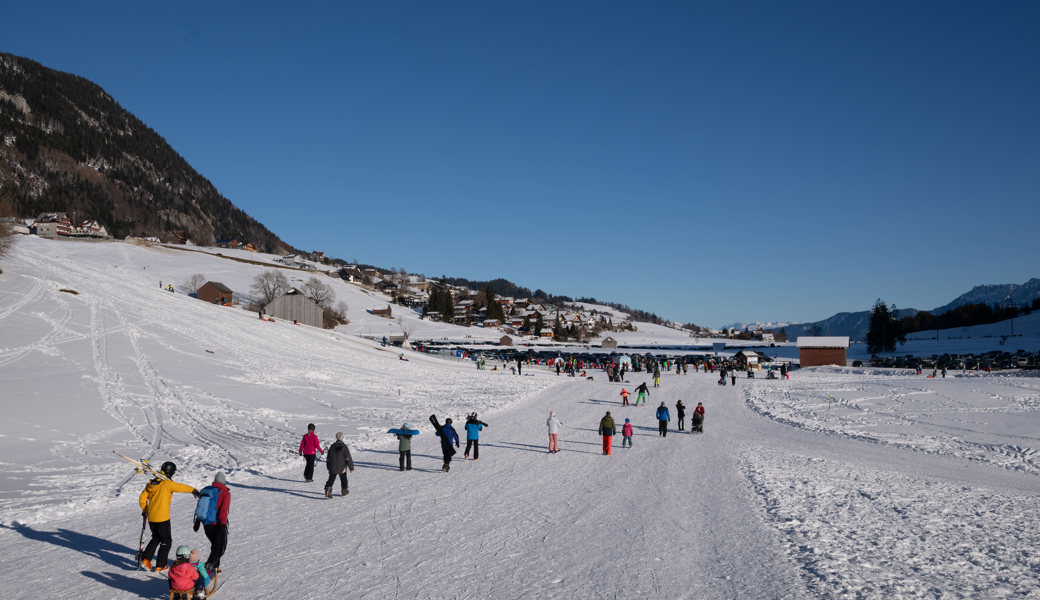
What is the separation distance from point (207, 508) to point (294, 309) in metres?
63.9

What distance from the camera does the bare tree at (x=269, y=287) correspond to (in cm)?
9018

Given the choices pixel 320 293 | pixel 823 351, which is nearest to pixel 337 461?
pixel 823 351

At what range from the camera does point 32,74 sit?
198 m

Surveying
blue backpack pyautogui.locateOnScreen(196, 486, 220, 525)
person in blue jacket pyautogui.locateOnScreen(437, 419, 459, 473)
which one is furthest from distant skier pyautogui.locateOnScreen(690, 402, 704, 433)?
blue backpack pyautogui.locateOnScreen(196, 486, 220, 525)

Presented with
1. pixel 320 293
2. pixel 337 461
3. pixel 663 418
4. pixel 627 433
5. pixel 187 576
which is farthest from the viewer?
pixel 320 293

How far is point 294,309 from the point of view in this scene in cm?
6719

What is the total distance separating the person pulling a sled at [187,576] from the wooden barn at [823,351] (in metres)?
60.4

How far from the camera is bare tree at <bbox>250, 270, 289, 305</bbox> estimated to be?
296ft

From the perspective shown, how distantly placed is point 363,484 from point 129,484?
5.15 m

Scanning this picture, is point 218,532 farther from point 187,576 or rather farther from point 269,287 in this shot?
point 269,287

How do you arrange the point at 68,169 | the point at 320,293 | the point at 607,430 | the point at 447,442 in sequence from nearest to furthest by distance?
the point at 447,442
the point at 607,430
the point at 320,293
the point at 68,169

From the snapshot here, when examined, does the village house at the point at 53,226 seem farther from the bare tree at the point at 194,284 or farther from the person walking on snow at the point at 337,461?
the person walking on snow at the point at 337,461

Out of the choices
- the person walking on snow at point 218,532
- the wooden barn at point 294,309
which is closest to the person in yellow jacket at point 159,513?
the person walking on snow at point 218,532

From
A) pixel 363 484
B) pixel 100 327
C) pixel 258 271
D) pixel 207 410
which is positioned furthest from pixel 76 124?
pixel 363 484
